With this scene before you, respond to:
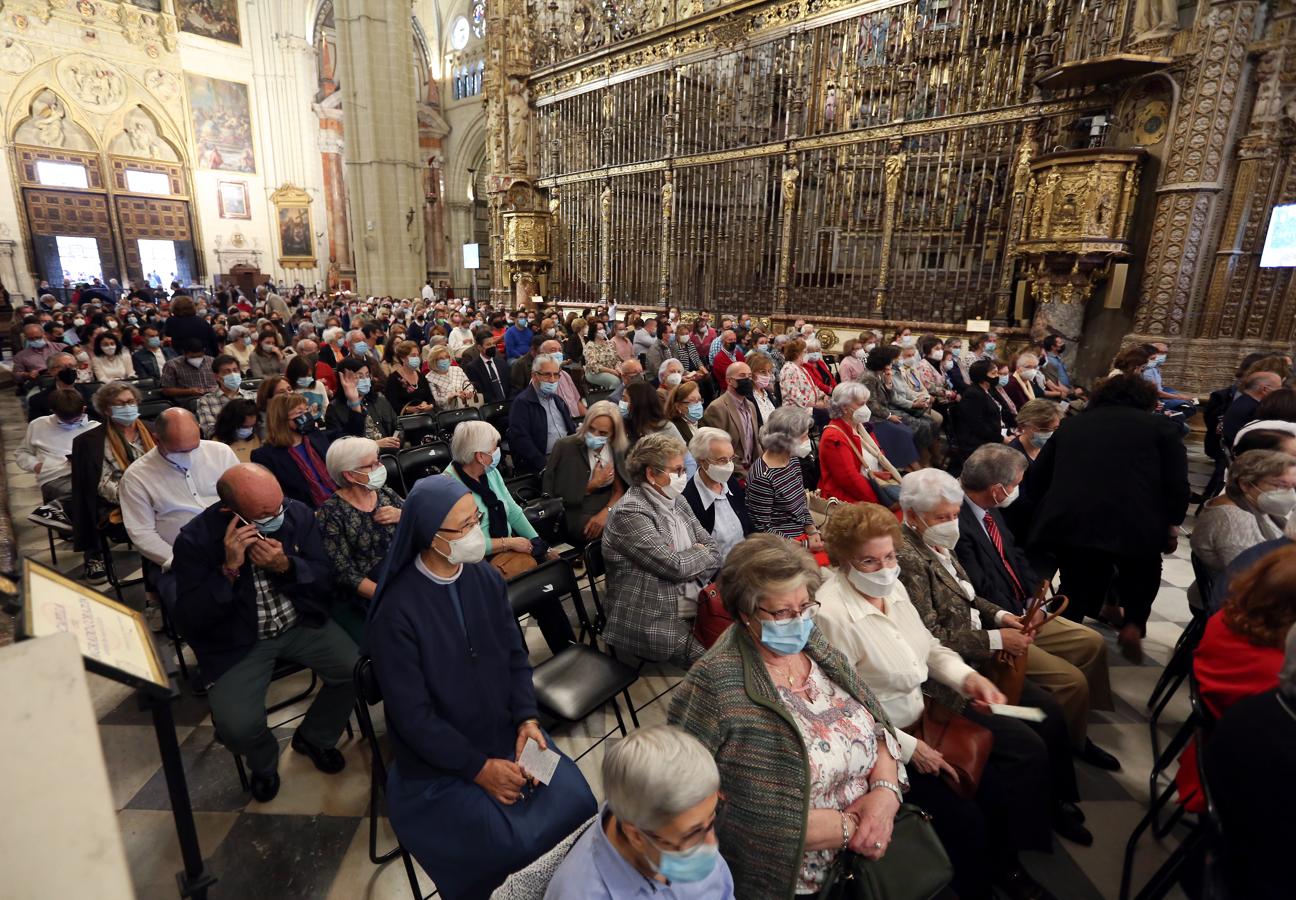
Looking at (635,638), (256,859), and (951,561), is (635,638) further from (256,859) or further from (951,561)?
(256,859)

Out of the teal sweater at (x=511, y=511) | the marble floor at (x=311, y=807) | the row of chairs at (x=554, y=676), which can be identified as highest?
the teal sweater at (x=511, y=511)

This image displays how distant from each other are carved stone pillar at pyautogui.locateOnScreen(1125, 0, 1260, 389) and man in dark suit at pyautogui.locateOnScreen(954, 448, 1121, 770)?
7686 mm

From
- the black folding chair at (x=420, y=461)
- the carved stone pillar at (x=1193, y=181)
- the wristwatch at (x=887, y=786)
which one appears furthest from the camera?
the carved stone pillar at (x=1193, y=181)

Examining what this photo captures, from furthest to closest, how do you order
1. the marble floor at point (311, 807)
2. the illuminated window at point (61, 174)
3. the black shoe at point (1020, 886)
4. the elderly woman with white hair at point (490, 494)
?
1. the illuminated window at point (61, 174)
2. the elderly woman with white hair at point (490, 494)
3. the marble floor at point (311, 807)
4. the black shoe at point (1020, 886)

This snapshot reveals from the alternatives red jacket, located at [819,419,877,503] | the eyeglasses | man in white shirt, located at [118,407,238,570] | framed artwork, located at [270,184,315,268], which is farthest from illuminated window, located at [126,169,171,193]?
the eyeglasses

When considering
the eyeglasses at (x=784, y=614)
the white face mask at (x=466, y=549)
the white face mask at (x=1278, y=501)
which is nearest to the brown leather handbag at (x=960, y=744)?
the eyeglasses at (x=784, y=614)

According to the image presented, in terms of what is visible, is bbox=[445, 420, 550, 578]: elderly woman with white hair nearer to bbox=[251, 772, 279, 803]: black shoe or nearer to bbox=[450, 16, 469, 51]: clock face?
bbox=[251, 772, 279, 803]: black shoe

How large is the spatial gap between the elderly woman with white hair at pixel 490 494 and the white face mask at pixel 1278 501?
3.58m

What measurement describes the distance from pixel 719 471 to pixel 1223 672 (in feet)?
7.07

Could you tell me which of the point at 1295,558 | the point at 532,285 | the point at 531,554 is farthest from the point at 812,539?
the point at 532,285

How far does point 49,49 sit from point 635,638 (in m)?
32.4

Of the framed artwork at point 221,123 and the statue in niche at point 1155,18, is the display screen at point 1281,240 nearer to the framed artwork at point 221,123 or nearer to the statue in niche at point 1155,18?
the statue in niche at point 1155,18

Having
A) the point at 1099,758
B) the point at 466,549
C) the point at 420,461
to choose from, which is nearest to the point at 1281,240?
the point at 1099,758

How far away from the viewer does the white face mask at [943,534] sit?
2592mm
